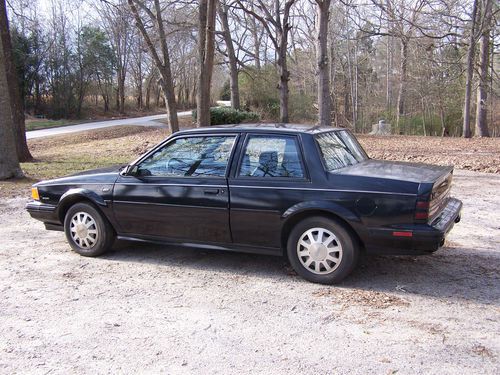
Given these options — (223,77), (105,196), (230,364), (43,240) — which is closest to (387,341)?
(230,364)

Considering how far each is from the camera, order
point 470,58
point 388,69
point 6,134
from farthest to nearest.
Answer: point 388,69
point 470,58
point 6,134

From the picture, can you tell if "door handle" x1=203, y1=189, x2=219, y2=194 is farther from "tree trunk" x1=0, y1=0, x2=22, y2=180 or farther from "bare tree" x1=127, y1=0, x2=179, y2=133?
"bare tree" x1=127, y1=0, x2=179, y2=133

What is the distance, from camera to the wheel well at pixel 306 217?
15.2 feet

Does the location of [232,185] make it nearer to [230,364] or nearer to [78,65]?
[230,364]

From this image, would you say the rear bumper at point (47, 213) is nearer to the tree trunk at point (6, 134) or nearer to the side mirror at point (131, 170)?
the side mirror at point (131, 170)

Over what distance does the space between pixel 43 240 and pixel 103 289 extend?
2332mm

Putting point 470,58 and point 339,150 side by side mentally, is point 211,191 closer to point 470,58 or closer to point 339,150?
point 339,150

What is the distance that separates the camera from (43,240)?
6.65 meters

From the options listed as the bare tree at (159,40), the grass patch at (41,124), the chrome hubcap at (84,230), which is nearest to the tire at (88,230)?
the chrome hubcap at (84,230)

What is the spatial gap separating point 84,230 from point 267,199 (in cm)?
237

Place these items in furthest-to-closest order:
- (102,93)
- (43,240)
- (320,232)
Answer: (102,93) → (43,240) → (320,232)

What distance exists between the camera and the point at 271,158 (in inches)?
199

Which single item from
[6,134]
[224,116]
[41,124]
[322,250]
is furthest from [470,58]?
[41,124]

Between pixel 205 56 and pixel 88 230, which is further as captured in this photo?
pixel 205 56
